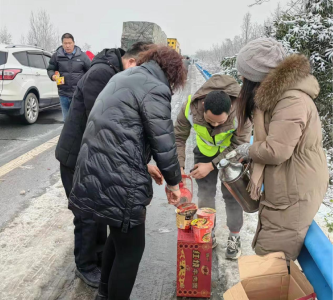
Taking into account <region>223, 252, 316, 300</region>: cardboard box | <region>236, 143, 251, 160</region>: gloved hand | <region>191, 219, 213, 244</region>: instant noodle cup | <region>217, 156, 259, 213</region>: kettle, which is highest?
<region>236, 143, 251, 160</region>: gloved hand

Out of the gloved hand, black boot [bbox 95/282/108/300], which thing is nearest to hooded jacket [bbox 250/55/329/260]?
the gloved hand

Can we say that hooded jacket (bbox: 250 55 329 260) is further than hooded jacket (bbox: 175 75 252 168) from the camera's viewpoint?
No

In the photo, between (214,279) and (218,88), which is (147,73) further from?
(214,279)

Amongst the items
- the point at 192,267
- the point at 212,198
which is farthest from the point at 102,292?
the point at 212,198

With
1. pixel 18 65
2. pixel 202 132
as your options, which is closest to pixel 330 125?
pixel 202 132

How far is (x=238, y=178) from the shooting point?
210 centimetres

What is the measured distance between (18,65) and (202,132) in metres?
6.16

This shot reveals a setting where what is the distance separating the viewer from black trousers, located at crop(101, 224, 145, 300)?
2.12m

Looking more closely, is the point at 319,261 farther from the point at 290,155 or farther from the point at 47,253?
the point at 47,253

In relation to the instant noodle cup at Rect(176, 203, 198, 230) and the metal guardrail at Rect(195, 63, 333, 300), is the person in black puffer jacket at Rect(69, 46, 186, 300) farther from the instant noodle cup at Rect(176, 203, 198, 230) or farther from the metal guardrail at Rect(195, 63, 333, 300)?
the metal guardrail at Rect(195, 63, 333, 300)

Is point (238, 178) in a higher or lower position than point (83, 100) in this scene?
lower

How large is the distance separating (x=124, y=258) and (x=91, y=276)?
0.75 metres

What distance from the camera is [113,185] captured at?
1963mm

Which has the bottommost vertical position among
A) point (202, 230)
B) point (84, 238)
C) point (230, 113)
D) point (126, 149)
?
point (84, 238)
